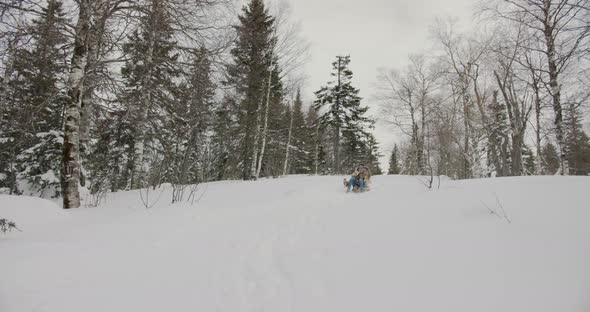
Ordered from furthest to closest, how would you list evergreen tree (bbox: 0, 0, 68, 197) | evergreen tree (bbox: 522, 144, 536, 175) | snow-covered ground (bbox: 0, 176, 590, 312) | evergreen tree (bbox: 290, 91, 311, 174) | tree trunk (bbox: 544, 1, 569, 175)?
evergreen tree (bbox: 290, 91, 311, 174), evergreen tree (bbox: 522, 144, 536, 175), tree trunk (bbox: 544, 1, 569, 175), evergreen tree (bbox: 0, 0, 68, 197), snow-covered ground (bbox: 0, 176, 590, 312)

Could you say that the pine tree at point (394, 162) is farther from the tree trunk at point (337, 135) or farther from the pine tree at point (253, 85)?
the pine tree at point (253, 85)

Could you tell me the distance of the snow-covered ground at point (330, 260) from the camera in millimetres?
1902

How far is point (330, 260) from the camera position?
2.85 m

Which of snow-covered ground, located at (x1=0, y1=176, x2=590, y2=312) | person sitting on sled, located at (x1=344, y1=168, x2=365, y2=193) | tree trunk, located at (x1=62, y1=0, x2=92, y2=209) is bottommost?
snow-covered ground, located at (x1=0, y1=176, x2=590, y2=312)

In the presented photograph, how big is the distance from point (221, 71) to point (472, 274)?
569 cm

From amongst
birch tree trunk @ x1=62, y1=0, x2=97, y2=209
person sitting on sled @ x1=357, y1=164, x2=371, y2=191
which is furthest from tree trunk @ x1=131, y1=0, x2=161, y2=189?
person sitting on sled @ x1=357, y1=164, x2=371, y2=191

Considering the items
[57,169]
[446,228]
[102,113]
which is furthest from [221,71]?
[57,169]

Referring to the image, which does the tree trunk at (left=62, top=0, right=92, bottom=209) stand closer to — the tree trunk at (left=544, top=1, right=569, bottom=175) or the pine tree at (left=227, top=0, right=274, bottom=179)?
the pine tree at (left=227, top=0, right=274, bottom=179)

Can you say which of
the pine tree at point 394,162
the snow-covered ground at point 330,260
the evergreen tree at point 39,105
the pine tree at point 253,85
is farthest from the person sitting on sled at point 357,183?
the pine tree at point 394,162

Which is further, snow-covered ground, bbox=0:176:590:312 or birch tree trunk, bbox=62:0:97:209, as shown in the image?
birch tree trunk, bbox=62:0:97:209

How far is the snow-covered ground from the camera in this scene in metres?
1.90

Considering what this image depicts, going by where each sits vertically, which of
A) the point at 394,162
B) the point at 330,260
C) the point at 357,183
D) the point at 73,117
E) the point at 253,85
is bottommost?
the point at 330,260

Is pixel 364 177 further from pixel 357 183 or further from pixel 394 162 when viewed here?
pixel 394 162

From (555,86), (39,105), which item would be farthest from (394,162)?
(39,105)
